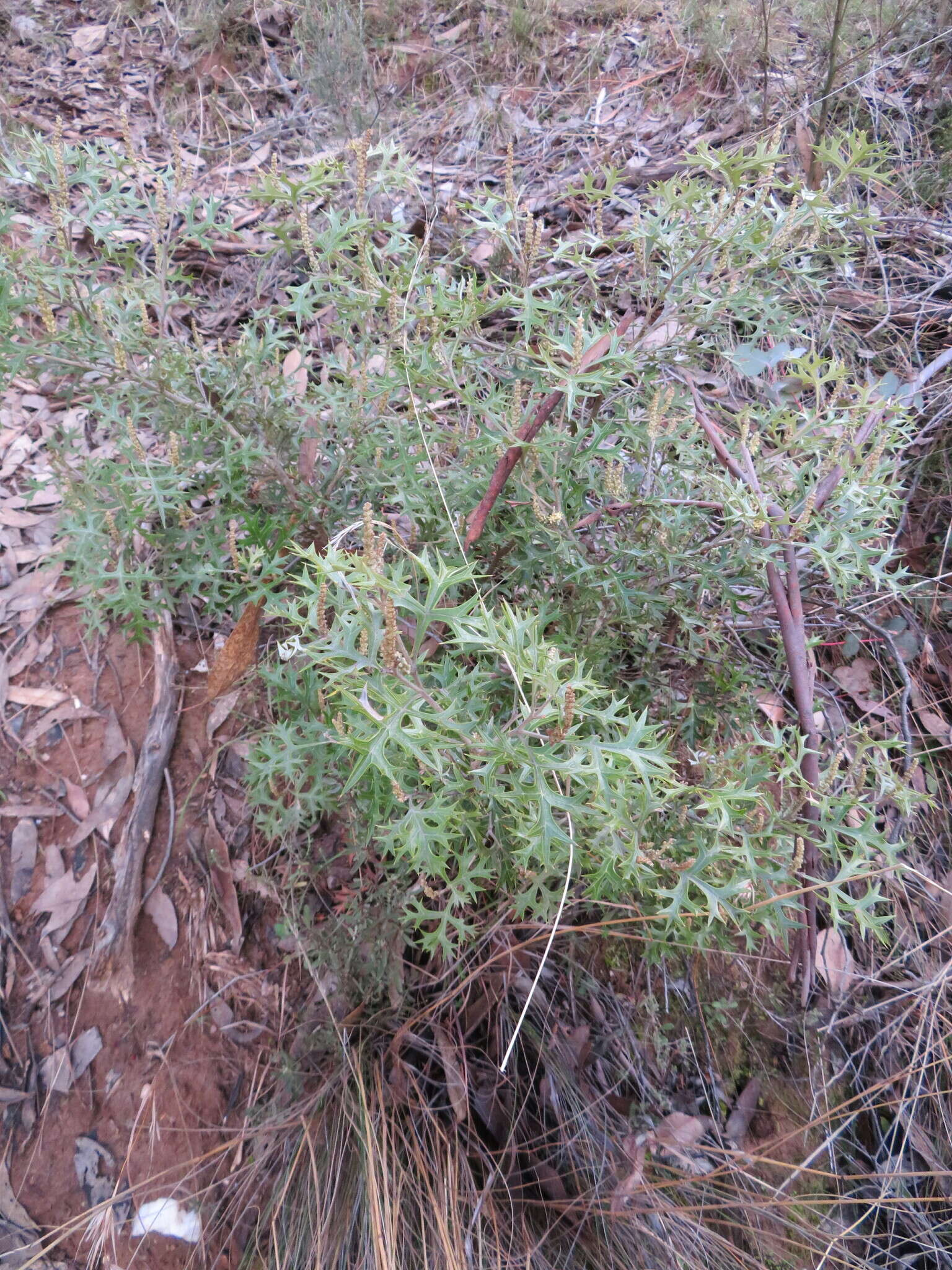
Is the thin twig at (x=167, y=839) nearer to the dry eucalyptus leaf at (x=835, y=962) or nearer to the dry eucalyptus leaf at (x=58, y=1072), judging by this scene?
the dry eucalyptus leaf at (x=58, y=1072)

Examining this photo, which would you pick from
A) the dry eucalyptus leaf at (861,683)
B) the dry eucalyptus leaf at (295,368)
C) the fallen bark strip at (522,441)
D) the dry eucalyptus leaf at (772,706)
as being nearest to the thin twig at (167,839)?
the dry eucalyptus leaf at (295,368)

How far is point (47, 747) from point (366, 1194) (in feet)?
4.54

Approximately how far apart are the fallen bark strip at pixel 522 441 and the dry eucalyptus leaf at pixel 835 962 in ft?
4.16

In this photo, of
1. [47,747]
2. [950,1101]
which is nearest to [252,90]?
[47,747]

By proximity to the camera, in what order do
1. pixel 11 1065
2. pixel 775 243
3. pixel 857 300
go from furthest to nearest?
pixel 857 300 → pixel 11 1065 → pixel 775 243

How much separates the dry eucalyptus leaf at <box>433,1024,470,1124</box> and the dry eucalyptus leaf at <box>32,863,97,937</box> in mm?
973

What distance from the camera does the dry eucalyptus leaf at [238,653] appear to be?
182 cm

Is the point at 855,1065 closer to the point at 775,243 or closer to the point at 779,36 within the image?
the point at 775,243

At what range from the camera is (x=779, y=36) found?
3.29m

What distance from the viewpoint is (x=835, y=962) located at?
191 cm

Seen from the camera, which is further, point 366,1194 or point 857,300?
point 857,300

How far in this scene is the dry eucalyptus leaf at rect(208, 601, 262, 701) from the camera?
5.97 ft

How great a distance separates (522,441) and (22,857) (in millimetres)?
1737

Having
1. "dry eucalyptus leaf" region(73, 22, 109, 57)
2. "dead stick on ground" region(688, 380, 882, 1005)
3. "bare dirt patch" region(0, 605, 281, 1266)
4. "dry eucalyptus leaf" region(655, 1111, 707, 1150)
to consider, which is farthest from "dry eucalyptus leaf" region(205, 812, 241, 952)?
"dry eucalyptus leaf" region(73, 22, 109, 57)
